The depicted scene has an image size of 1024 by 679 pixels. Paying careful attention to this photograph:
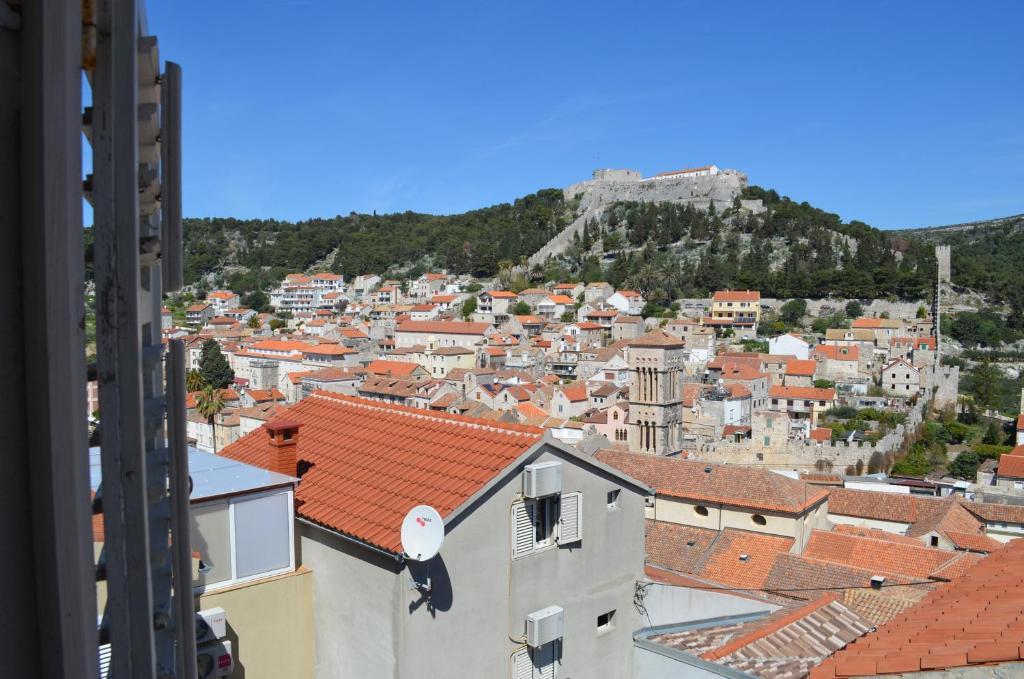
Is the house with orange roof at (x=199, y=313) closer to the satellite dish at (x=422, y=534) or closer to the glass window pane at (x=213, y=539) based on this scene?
the glass window pane at (x=213, y=539)

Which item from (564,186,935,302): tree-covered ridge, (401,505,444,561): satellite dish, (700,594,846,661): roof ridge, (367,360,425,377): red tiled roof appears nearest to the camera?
(401,505,444,561): satellite dish

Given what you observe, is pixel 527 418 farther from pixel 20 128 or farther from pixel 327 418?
pixel 20 128

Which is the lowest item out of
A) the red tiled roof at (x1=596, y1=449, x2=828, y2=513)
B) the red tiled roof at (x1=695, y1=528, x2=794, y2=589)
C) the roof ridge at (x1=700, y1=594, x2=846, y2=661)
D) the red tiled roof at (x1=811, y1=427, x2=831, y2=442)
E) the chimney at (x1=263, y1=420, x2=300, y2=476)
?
the red tiled roof at (x1=811, y1=427, x2=831, y2=442)

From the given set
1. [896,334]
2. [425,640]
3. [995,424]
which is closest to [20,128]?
[425,640]

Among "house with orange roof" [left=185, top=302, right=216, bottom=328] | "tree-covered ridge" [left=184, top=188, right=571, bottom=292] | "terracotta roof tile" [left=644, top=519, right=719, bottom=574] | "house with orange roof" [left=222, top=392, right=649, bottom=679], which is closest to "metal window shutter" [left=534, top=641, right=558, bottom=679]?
"house with orange roof" [left=222, top=392, right=649, bottom=679]

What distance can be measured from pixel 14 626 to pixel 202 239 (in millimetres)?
163468

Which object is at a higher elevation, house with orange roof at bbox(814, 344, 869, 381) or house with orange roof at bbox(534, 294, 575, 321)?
house with orange roof at bbox(534, 294, 575, 321)

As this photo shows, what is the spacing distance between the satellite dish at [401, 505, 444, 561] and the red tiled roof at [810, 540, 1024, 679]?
126 inches

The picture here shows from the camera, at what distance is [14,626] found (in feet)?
5.07

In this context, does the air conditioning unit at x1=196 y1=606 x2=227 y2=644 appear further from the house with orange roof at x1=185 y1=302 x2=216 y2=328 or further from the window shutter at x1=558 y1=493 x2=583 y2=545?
the house with orange roof at x1=185 y1=302 x2=216 y2=328

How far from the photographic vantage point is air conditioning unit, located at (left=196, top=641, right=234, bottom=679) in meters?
5.43

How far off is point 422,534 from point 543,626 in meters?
2.20

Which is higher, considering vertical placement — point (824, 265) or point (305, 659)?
point (824, 265)

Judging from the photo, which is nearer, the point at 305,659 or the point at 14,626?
the point at 14,626
